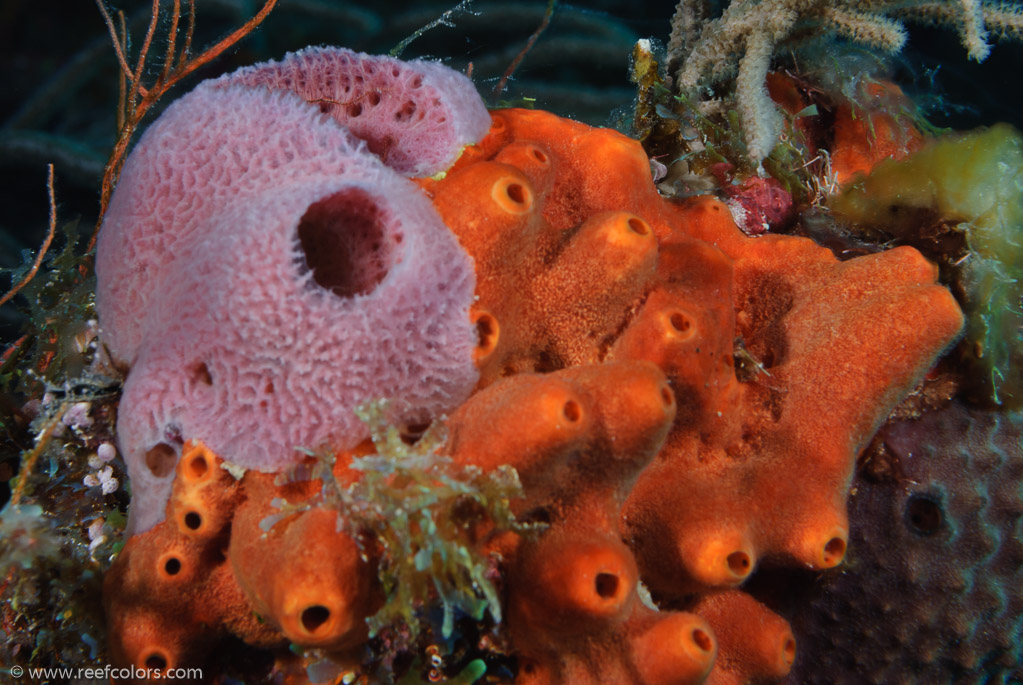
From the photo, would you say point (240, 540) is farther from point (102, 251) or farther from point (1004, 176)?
point (1004, 176)

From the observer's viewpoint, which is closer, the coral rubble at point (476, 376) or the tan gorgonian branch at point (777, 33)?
the coral rubble at point (476, 376)

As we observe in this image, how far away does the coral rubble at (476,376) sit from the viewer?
4.06 ft

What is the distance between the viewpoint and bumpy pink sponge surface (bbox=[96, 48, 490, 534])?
1.25m

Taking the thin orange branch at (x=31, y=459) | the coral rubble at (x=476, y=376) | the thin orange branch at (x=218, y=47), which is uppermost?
the thin orange branch at (x=218, y=47)

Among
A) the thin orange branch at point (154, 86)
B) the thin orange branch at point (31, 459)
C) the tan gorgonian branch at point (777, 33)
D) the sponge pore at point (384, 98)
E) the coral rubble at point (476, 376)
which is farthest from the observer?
the tan gorgonian branch at point (777, 33)

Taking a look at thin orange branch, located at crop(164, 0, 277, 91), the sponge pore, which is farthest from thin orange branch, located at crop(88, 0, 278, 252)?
the sponge pore

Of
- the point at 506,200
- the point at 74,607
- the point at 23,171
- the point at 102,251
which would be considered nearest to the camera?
the point at 506,200

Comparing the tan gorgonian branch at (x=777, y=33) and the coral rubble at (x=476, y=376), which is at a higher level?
the tan gorgonian branch at (x=777, y=33)

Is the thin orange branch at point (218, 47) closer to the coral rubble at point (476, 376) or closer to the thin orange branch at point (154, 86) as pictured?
the thin orange branch at point (154, 86)

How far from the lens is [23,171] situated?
4.13 m

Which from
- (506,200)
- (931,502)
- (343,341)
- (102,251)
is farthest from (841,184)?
(102,251)

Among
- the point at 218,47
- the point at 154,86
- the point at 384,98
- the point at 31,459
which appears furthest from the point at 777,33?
the point at 31,459

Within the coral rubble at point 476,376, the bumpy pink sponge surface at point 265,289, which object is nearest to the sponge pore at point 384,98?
the coral rubble at point 476,376

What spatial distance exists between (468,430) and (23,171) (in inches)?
195
